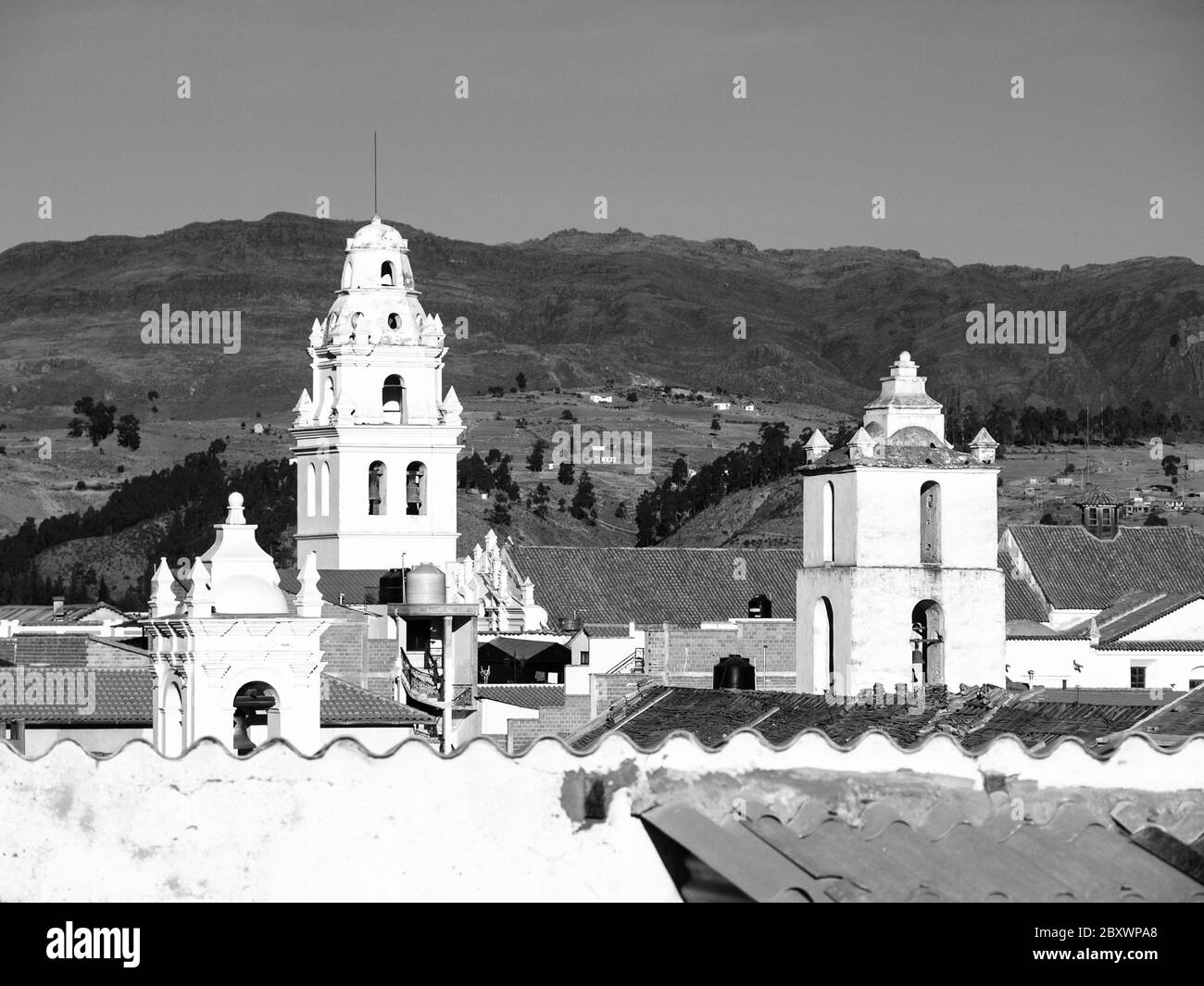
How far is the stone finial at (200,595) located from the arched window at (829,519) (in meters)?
12.6

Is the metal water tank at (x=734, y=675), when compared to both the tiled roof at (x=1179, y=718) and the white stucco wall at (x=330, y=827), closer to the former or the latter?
the tiled roof at (x=1179, y=718)

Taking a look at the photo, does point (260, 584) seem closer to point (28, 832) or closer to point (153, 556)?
point (28, 832)

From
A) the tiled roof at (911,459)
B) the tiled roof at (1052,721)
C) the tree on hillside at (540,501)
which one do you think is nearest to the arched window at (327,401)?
the tiled roof at (911,459)

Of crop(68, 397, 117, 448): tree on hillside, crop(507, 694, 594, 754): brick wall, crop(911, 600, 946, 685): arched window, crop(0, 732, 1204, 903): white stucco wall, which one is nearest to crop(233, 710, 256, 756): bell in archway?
crop(507, 694, 594, 754): brick wall

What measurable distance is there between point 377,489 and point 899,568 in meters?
33.1

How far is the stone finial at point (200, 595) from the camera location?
85.3 ft

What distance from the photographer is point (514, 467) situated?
511ft

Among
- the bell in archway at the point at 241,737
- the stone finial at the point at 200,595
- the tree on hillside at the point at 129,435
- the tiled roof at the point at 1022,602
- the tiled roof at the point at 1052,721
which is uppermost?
the tree on hillside at the point at 129,435

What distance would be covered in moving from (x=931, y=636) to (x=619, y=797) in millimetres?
19875

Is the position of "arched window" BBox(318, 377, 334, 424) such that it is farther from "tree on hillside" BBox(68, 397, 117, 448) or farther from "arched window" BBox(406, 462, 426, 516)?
"tree on hillside" BBox(68, 397, 117, 448)

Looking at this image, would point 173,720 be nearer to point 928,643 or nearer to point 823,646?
point 823,646

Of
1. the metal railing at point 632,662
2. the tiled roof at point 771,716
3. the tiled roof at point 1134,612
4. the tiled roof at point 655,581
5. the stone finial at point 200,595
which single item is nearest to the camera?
the stone finial at point 200,595

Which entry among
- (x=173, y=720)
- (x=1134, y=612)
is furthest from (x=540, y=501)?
(x=173, y=720)

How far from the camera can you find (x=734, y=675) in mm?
37531
